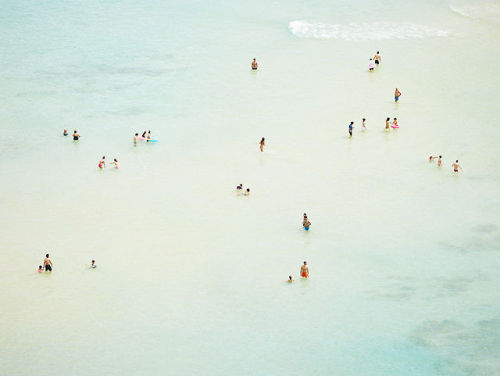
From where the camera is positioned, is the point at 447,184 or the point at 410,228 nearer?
the point at 410,228

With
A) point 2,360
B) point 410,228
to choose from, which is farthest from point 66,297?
point 410,228

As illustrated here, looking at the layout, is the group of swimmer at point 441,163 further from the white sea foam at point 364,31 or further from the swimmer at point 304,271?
the white sea foam at point 364,31

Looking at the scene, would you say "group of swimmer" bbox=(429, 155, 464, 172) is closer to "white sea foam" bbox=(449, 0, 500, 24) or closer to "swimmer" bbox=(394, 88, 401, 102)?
"swimmer" bbox=(394, 88, 401, 102)

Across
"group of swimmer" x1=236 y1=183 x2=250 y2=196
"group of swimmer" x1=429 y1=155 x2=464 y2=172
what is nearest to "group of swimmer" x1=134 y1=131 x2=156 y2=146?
"group of swimmer" x1=236 y1=183 x2=250 y2=196

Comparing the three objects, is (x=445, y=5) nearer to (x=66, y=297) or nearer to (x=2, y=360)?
(x=66, y=297)

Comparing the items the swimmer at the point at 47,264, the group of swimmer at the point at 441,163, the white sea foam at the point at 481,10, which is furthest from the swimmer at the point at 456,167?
the white sea foam at the point at 481,10

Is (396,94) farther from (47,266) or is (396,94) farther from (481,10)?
(47,266)
